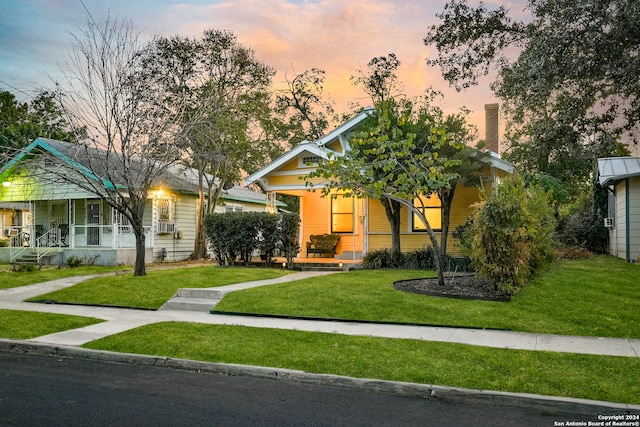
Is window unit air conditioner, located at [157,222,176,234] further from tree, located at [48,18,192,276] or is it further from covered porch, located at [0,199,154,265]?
tree, located at [48,18,192,276]

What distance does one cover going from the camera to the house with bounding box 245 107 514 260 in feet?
62.0

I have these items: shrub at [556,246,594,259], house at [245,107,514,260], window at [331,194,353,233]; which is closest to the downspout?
shrub at [556,246,594,259]

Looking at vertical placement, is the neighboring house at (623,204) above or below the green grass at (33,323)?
above

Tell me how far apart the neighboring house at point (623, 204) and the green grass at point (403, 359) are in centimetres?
1255

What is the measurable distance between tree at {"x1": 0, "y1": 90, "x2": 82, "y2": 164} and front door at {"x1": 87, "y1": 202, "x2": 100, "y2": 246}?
338cm

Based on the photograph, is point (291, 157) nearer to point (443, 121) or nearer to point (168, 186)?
point (443, 121)

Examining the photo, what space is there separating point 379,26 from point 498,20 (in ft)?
13.8

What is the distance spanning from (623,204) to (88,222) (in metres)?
23.2

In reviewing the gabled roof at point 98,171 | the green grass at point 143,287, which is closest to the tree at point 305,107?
the gabled roof at point 98,171

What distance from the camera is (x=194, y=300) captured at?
462 inches

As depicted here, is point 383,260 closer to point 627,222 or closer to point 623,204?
point 627,222

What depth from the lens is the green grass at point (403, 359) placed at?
5.80 meters

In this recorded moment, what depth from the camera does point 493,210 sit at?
1102cm

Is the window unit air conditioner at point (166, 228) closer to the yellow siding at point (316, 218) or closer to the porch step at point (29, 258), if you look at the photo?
the porch step at point (29, 258)
